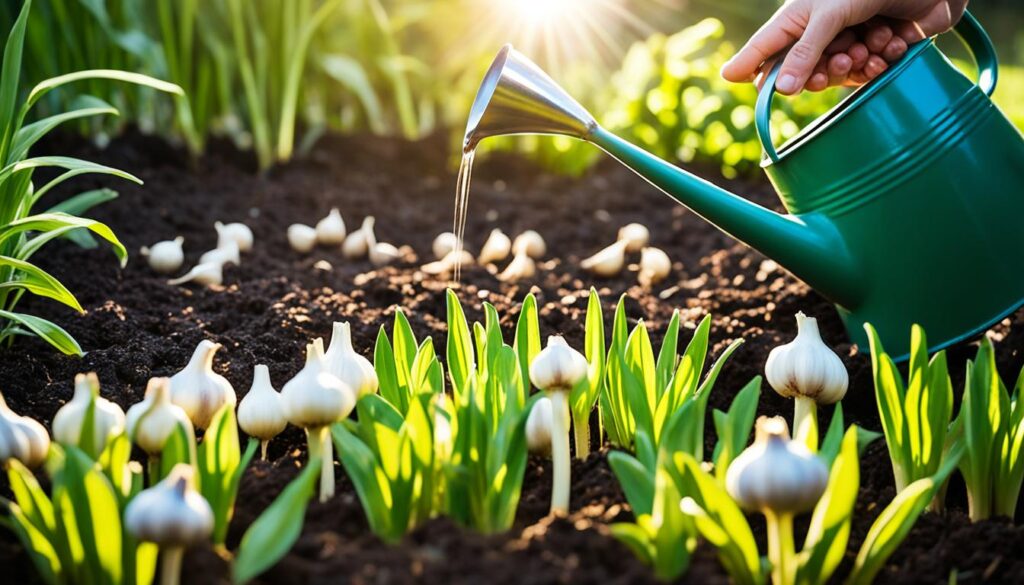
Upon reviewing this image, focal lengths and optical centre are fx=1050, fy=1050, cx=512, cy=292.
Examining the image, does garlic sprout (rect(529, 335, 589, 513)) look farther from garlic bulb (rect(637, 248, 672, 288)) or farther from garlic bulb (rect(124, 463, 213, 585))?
garlic bulb (rect(637, 248, 672, 288))

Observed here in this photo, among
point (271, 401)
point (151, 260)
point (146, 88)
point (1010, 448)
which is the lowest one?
point (1010, 448)

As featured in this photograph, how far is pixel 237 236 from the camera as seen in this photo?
6.73 ft

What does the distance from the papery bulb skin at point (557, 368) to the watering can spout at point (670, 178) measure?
416 mm

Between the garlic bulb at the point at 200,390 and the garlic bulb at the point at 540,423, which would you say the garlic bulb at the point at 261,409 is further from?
the garlic bulb at the point at 540,423

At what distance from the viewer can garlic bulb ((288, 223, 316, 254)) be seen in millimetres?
2111

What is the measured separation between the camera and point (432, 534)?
2.89ft

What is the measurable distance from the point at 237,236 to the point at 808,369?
1.28m

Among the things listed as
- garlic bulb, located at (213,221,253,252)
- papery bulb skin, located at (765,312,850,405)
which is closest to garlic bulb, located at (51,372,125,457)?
papery bulb skin, located at (765,312,850,405)

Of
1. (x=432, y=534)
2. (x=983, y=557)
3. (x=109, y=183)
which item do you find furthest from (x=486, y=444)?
(x=109, y=183)

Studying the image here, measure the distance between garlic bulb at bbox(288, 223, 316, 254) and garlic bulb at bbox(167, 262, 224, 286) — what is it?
0.29 metres

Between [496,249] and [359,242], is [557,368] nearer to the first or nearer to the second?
[496,249]

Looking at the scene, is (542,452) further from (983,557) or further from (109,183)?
(109,183)

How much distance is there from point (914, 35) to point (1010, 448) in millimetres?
771

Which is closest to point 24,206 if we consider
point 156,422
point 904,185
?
point 156,422
